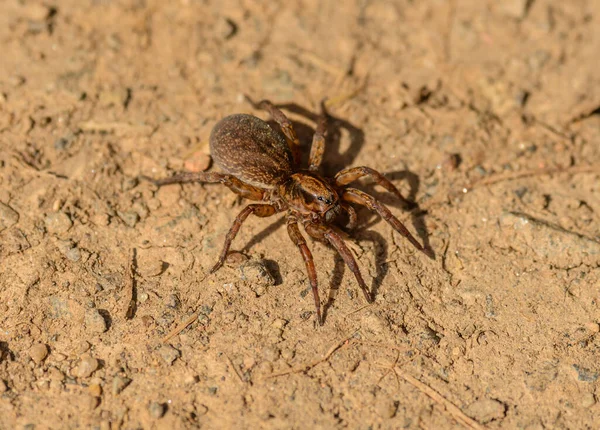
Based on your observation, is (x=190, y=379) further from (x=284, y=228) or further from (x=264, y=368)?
(x=284, y=228)

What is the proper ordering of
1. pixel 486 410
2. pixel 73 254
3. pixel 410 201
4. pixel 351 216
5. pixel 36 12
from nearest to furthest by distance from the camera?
1. pixel 486 410
2. pixel 73 254
3. pixel 351 216
4. pixel 410 201
5. pixel 36 12

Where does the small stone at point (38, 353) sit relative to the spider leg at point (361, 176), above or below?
below

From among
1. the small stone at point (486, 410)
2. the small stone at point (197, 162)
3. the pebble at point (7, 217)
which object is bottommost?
the pebble at point (7, 217)

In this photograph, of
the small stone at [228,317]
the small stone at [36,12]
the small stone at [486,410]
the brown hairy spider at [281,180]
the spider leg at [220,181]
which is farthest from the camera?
the small stone at [36,12]

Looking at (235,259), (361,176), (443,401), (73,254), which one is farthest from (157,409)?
(361,176)

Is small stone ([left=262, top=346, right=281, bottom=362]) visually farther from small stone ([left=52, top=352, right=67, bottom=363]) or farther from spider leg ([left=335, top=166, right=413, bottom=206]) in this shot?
spider leg ([left=335, top=166, right=413, bottom=206])

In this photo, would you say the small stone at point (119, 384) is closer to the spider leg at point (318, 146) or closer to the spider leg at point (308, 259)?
the spider leg at point (308, 259)


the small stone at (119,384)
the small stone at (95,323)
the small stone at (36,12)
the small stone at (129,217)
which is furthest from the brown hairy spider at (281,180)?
the small stone at (36,12)
